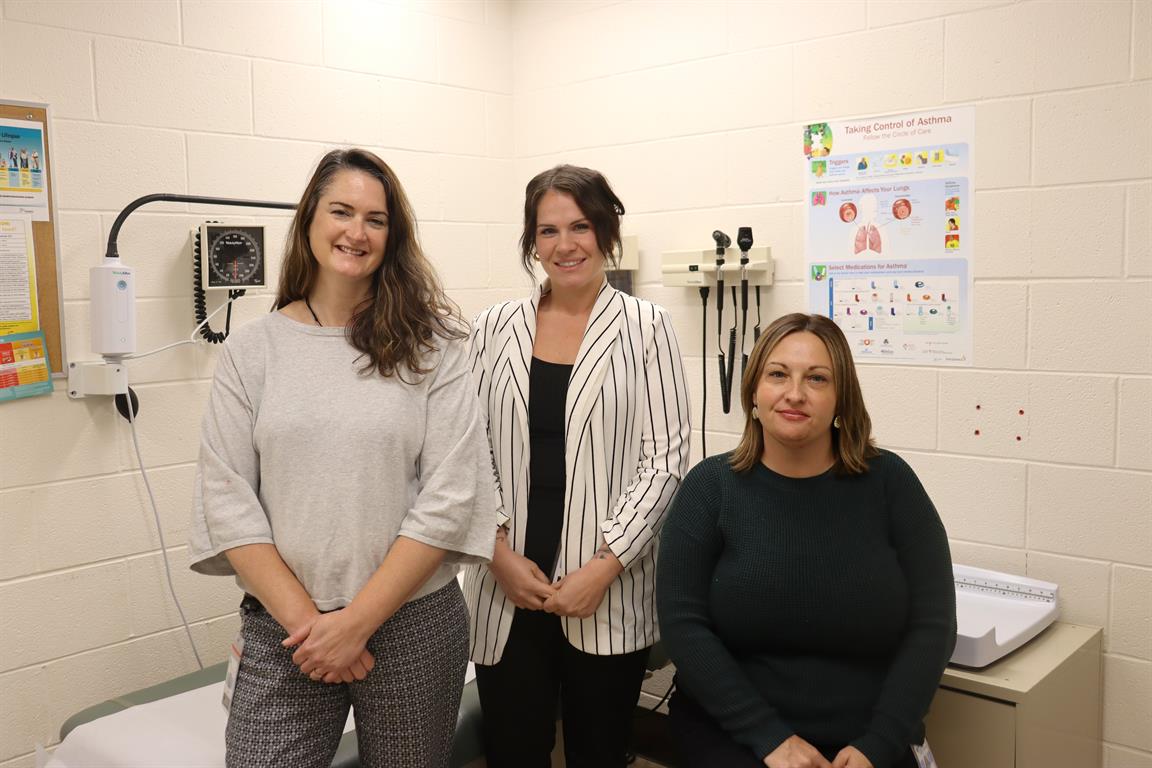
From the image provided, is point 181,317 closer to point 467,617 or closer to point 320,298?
point 320,298

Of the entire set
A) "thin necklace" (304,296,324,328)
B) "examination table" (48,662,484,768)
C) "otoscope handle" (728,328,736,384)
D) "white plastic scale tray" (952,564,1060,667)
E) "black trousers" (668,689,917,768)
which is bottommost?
"examination table" (48,662,484,768)

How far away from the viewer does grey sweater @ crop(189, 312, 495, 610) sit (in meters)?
1.56

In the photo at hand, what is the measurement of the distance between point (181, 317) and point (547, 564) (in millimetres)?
1328

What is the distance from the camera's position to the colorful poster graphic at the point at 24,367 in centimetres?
225

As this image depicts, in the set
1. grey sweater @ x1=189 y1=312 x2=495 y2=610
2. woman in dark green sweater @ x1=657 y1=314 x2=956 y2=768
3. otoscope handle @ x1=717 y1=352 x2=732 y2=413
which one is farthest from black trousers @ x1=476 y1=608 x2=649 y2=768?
otoscope handle @ x1=717 y1=352 x2=732 y2=413

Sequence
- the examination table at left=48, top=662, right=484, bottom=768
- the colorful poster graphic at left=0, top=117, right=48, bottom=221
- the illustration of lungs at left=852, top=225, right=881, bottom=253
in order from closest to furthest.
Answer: the examination table at left=48, top=662, right=484, bottom=768, the colorful poster graphic at left=0, top=117, right=48, bottom=221, the illustration of lungs at left=852, top=225, right=881, bottom=253

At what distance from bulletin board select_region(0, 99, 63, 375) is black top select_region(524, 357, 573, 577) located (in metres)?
1.24

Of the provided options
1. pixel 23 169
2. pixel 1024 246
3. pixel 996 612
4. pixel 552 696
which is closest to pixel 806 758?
pixel 552 696

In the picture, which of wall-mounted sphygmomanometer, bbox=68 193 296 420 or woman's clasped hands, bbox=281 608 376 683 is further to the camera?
wall-mounted sphygmomanometer, bbox=68 193 296 420

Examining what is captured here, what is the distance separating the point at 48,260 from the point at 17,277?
0.08m

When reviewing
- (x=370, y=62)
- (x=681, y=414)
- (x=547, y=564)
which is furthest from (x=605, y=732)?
(x=370, y=62)

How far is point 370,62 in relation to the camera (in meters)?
3.05

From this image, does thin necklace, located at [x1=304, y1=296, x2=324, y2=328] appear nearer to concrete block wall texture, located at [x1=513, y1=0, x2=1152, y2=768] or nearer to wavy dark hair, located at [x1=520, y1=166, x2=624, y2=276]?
wavy dark hair, located at [x1=520, y1=166, x2=624, y2=276]

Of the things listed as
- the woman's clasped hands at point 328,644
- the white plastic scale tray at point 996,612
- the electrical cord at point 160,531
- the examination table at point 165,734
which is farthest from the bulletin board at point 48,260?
the white plastic scale tray at point 996,612
